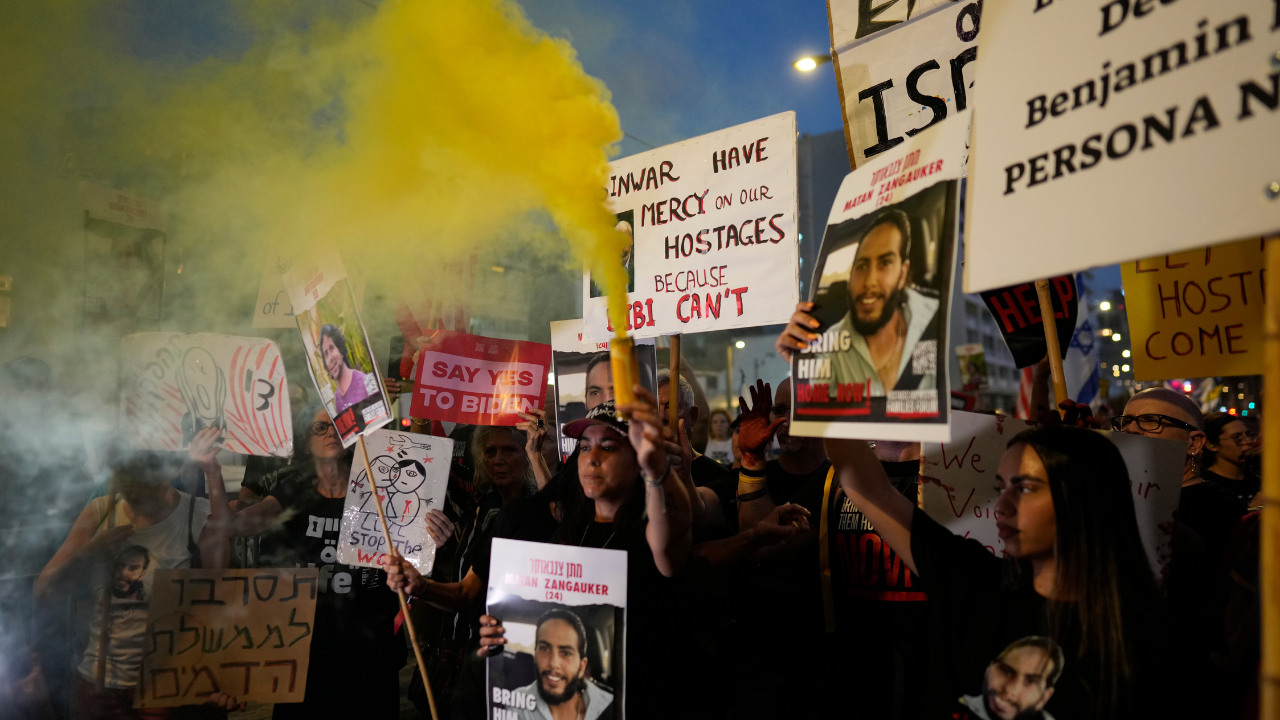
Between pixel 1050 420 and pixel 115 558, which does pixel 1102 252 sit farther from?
pixel 115 558

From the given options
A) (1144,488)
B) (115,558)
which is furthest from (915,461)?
(115,558)

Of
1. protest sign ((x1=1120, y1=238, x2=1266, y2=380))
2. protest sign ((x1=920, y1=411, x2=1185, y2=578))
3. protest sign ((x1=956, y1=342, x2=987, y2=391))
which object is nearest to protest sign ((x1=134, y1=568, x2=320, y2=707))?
protest sign ((x1=920, y1=411, x2=1185, y2=578))

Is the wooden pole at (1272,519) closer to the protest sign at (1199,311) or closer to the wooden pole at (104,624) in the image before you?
the protest sign at (1199,311)

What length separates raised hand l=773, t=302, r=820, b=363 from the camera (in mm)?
2170

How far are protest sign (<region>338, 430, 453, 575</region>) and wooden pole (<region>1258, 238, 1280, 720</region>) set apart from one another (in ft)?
10.1

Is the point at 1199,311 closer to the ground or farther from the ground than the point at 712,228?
closer to the ground

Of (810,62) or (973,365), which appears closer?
(810,62)

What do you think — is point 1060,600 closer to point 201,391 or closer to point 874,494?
point 874,494

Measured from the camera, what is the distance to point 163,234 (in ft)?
13.0

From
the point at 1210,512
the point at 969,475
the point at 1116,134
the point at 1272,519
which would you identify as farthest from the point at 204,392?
the point at 1210,512

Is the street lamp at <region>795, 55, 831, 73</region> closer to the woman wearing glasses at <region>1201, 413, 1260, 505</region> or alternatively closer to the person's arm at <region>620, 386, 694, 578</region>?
the woman wearing glasses at <region>1201, 413, 1260, 505</region>

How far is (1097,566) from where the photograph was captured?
5.66ft

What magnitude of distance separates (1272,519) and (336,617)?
3.47 meters

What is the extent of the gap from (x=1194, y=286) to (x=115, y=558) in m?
4.67
